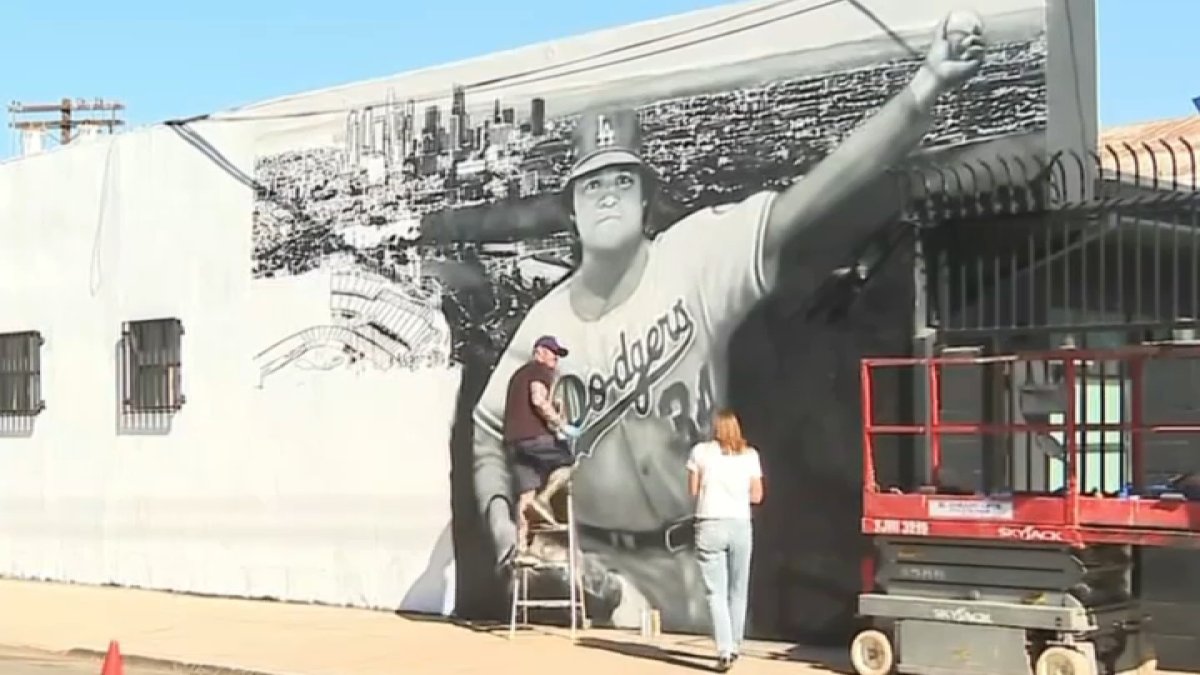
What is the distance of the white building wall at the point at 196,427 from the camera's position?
1662 cm

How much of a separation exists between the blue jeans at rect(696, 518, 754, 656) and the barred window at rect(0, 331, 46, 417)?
430 inches

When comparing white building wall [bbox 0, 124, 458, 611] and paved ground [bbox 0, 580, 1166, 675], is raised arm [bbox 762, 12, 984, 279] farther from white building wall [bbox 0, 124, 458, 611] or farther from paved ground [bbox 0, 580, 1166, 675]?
white building wall [bbox 0, 124, 458, 611]

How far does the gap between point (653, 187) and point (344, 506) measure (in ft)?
15.4

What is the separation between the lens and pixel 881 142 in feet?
42.4

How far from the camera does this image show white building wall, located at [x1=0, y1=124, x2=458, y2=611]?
16625 millimetres

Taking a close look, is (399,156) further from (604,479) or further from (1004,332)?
(1004,332)

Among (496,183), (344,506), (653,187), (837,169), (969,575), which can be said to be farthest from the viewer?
(344,506)

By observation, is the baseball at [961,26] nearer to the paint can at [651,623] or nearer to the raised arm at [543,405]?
the raised arm at [543,405]

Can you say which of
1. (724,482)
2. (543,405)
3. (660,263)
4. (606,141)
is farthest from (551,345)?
(724,482)

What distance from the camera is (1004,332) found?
1154cm

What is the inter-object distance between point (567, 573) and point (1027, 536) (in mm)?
4950

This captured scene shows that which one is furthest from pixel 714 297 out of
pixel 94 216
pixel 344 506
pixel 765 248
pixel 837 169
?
pixel 94 216

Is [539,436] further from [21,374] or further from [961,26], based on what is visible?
[21,374]

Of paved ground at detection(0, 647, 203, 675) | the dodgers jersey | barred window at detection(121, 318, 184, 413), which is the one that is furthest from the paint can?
barred window at detection(121, 318, 184, 413)
